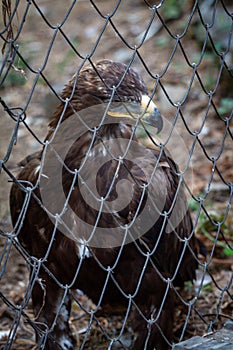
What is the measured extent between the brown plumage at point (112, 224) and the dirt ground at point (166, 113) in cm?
24

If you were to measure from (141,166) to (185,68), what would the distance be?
461 centimetres

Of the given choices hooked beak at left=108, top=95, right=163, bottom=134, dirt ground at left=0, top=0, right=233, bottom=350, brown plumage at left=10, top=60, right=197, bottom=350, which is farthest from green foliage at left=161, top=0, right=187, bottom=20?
hooked beak at left=108, top=95, right=163, bottom=134

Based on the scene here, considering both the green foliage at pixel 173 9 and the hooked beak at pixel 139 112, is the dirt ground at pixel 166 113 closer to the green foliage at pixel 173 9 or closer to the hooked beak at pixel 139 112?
the green foliage at pixel 173 9

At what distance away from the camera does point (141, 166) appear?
3684 millimetres

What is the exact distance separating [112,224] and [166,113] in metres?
4.04

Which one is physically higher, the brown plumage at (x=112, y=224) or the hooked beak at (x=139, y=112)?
the hooked beak at (x=139, y=112)

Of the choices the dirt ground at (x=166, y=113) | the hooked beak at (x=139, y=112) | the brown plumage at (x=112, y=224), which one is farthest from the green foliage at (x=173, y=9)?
the hooked beak at (x=139, y=112)

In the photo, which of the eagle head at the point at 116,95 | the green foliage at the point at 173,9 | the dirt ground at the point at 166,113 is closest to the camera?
the eagle head at the point at 116,95

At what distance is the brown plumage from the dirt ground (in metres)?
0.24

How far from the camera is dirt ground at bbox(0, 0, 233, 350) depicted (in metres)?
4.46

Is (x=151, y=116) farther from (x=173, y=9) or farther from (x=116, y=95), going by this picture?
(x=173, y=9)

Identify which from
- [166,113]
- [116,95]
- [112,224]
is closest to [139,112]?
[116,95]

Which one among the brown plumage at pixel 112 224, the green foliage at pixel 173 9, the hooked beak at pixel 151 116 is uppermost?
the green foliage at pixel 173 9

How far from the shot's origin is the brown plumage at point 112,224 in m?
3.55
